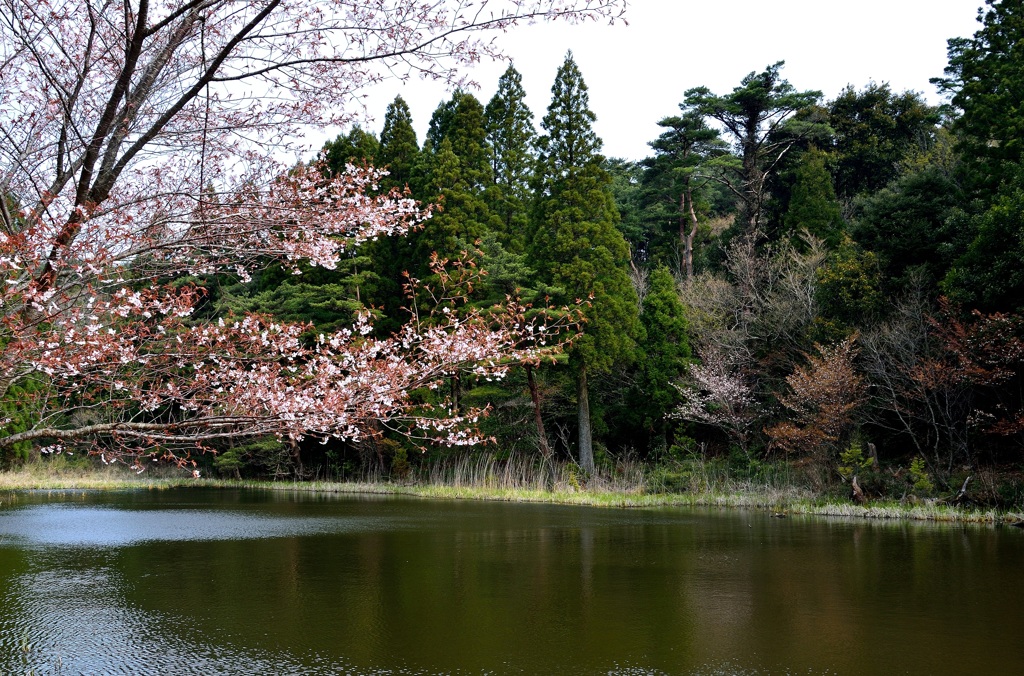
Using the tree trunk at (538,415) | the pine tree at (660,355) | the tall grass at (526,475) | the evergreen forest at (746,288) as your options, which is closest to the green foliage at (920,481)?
the evergreen forest at (746,288)

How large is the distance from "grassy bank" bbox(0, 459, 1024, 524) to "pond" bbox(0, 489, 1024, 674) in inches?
62.2

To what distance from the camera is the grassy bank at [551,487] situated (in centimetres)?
1400

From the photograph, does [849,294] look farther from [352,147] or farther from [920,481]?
[352,147]

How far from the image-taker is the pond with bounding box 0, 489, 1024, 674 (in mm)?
5160

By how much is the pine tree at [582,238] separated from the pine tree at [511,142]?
2.64 meters

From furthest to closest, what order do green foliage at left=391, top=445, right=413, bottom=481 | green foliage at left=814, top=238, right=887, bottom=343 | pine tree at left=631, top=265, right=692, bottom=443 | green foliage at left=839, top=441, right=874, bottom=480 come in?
green foliage at left=391, top=445, right=413, bottom=481
pine tree at left=631, top=265, right=692, bottom=443
green foliage at left=814, top=238, right=887, bottom=343
green foliage at left=839, top=441, right=874, bottom=480

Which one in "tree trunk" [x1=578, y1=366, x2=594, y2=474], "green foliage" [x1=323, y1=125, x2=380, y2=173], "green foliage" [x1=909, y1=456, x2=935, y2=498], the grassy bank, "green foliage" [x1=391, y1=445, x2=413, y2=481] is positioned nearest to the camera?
the grassy bank

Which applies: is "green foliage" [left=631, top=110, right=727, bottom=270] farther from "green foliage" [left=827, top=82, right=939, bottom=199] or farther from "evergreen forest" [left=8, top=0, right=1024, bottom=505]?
"green foliage" [left=827, top=82, right=939, bottom=199]

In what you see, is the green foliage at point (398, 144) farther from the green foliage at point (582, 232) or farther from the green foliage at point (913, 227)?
the green foliage at point (913, 227)

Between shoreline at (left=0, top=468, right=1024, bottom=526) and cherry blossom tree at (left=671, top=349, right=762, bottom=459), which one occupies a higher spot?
cherry blossom tree at (left=671, top=349, right=762, bottom=459)

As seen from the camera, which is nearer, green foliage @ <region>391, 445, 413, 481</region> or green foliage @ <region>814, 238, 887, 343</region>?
green foliage @ <region>814, 238, 887, 343</region>

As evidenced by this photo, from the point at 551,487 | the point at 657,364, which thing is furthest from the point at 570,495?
the point at 657,364

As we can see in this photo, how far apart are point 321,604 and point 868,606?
4.51 metres

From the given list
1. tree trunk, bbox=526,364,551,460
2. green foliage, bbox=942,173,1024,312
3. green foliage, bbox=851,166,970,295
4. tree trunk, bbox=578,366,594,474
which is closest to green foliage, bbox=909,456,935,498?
green foliage, bbox=942,173,1024,312
